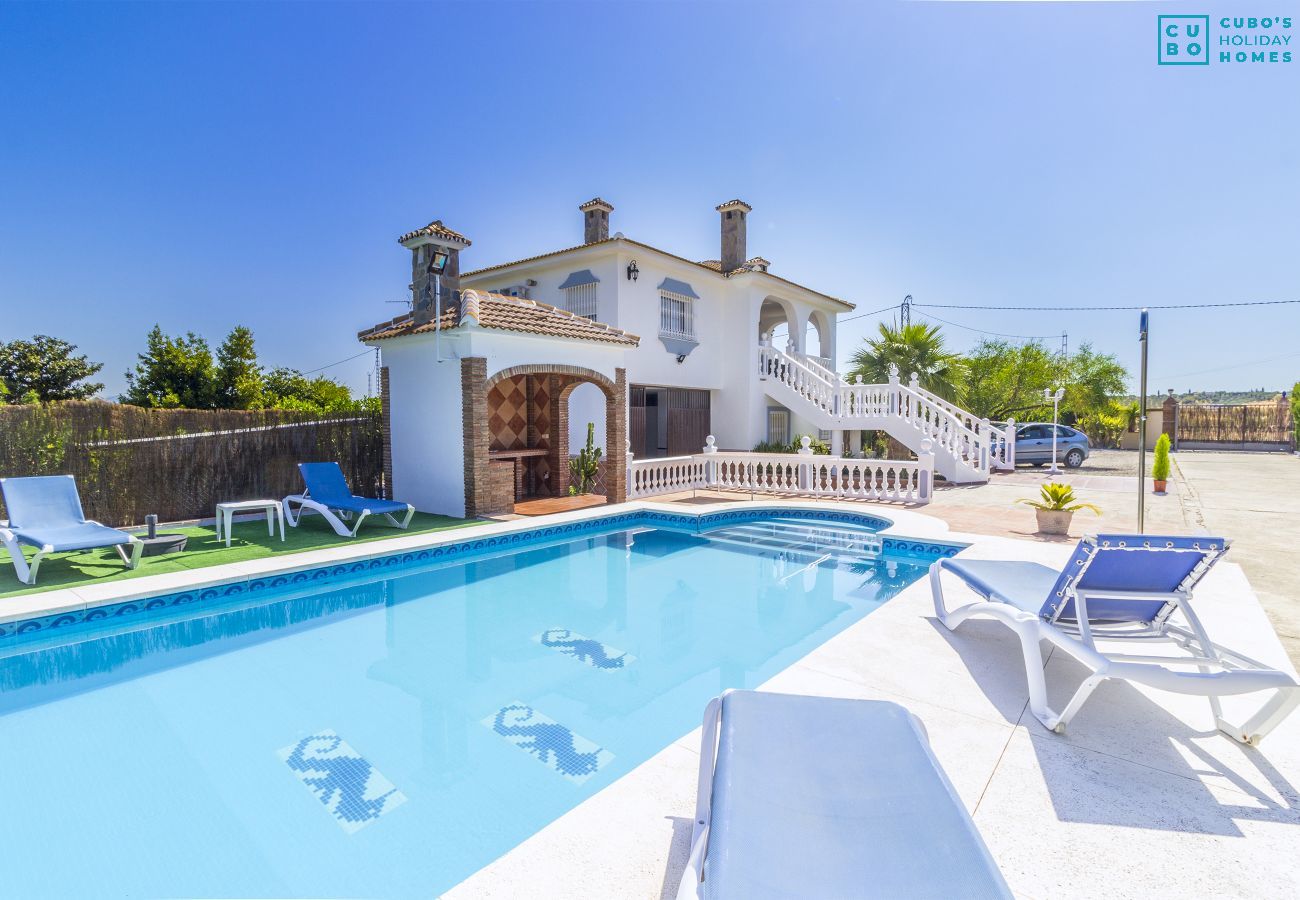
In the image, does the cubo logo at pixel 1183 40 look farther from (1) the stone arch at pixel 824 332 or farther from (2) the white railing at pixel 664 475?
(1) the stone arch at pixel 824 332

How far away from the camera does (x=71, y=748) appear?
4.22 m

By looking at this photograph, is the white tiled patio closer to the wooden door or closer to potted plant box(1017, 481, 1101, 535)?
potted plant box(1017, 481, 1101, 535)

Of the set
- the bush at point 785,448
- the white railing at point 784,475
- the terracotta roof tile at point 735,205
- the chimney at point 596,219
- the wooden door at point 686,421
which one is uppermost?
the terracotta roof tile at point 735,205

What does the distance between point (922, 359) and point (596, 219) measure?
11.5 m

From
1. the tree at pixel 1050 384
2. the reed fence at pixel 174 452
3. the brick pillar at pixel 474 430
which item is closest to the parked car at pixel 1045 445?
the tree at pixel 1050 384

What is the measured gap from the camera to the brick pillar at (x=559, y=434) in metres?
14.7

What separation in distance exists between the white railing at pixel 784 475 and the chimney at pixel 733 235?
25.4ft

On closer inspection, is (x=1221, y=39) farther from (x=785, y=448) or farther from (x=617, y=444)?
(x=617, y=444)

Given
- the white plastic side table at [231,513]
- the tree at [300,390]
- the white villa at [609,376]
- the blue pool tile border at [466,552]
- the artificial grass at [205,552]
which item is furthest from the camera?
the tree at [300,390]

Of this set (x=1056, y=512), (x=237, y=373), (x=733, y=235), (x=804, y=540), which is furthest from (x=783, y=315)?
(x=237, y=373)

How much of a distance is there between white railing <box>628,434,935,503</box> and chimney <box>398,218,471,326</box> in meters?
5.02

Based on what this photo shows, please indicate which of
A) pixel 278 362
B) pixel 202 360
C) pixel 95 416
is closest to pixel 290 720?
pixel 95 416

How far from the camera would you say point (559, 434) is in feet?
48.7

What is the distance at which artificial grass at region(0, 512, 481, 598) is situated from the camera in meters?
7.40
